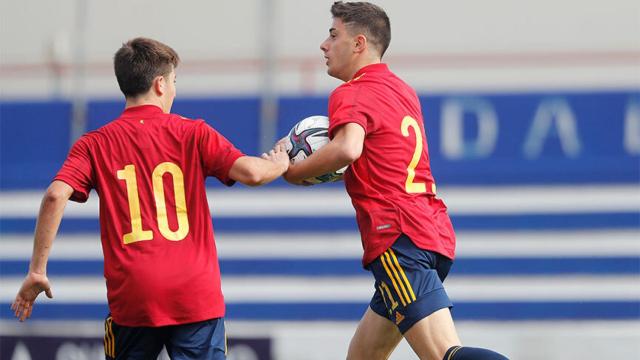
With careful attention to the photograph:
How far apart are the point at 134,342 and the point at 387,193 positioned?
112 centimetres

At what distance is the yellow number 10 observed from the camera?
405 cm

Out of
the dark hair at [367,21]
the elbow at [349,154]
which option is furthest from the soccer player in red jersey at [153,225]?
the dark hair at [367,21]

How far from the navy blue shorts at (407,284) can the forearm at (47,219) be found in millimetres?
1207

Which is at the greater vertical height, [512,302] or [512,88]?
[512,88]

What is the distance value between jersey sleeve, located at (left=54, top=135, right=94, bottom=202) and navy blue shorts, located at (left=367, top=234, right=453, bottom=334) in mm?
1136

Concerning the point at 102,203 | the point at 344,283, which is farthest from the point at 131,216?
the point at 344,283

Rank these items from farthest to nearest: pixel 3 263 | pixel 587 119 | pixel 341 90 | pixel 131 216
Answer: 1. pixel 3 263
2. pixel 587 119
3. pixel 341 90
4. pixel 131 216

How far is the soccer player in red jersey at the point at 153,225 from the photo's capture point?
13.3ft

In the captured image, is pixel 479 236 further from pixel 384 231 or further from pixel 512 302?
pixel 384 231

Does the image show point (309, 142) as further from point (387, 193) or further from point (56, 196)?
point (56, 196)

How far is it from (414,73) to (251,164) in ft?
20.8

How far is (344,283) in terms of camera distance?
1021cm

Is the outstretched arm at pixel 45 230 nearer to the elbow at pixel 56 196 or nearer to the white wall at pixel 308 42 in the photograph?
the elbow at pixel 56 196

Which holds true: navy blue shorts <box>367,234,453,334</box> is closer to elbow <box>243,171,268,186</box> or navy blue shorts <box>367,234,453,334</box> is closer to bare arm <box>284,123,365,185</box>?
bare arm <box>284,123,365,185</box>
